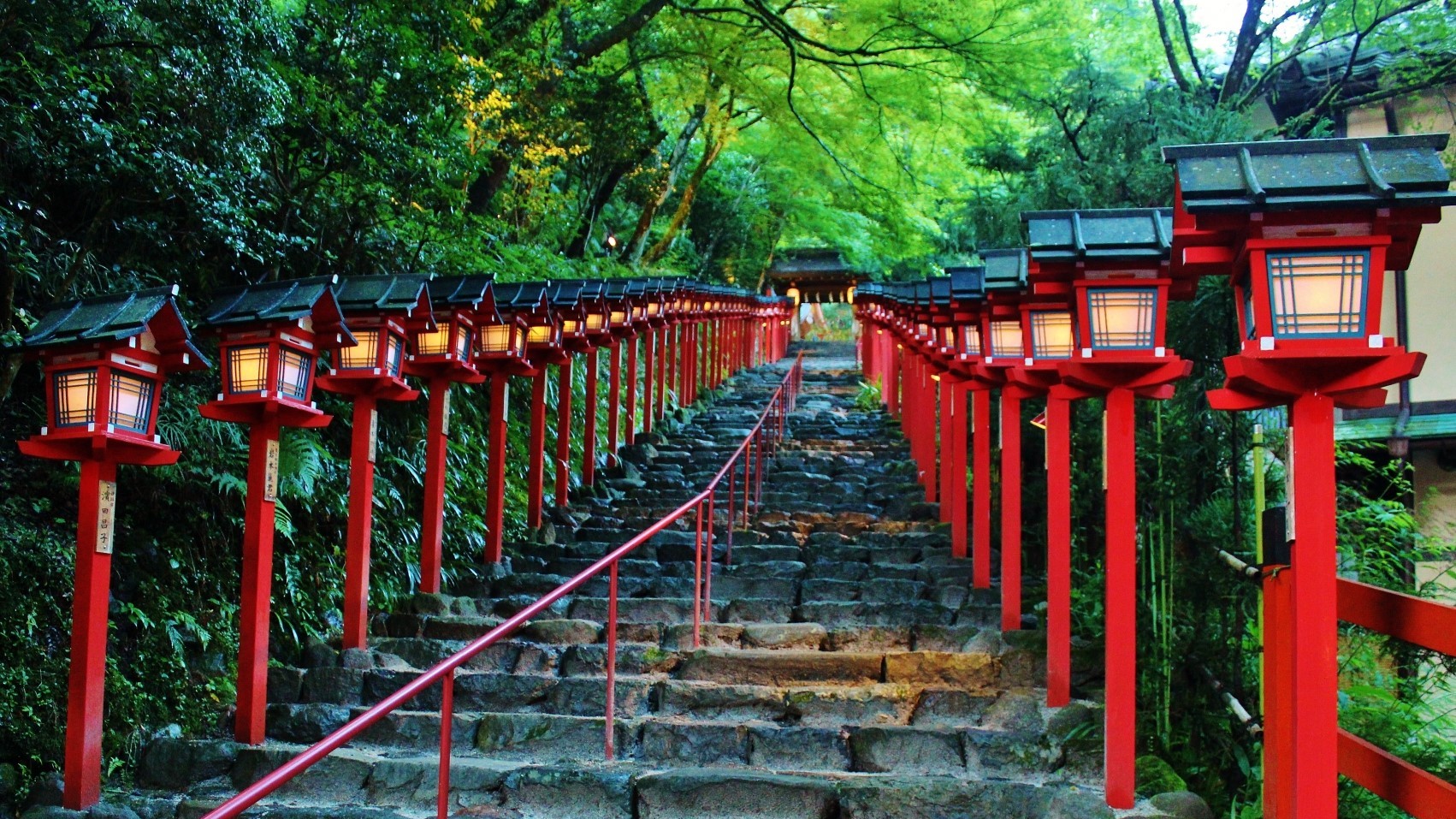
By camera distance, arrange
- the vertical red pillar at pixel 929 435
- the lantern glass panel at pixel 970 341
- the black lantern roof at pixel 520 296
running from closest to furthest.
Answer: the lantern glass panel at pixel 970 341, the black lantern roof at pixel 520 296, the vertical red pillar at pixel 929 435

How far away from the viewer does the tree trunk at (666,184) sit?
20.3m

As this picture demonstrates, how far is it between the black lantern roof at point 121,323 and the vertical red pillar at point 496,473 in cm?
410

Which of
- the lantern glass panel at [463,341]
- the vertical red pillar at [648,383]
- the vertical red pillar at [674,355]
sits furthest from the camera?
the vertical red pillar at [674,355]

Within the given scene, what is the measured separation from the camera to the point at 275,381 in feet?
20.2

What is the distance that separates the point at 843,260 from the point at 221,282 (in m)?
33.4

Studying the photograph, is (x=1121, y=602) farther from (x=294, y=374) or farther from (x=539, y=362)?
(x=539, y=362)

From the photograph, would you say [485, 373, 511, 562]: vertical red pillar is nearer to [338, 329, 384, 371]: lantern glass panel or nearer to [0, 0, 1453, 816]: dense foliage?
[0, 0, 1453, 816]: dense foliage

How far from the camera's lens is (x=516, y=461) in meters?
11.7

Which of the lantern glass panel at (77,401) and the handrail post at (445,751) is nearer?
the handrail post at (445,751)

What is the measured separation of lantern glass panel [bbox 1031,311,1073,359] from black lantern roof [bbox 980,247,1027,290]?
15.7 inches

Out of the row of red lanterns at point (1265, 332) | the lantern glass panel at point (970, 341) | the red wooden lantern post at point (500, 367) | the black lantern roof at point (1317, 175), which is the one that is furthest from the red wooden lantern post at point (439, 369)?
the black lantern roof at point (1317, 175)

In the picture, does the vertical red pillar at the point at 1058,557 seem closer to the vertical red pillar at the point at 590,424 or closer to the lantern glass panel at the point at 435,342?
the lantern glass panel at the point at 435,342

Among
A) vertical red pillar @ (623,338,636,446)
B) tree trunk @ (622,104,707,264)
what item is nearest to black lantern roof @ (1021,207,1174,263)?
vertical red pillar @ (623,338,636,446)

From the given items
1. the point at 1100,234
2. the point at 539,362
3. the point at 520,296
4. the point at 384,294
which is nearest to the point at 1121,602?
the point at 1100,234
